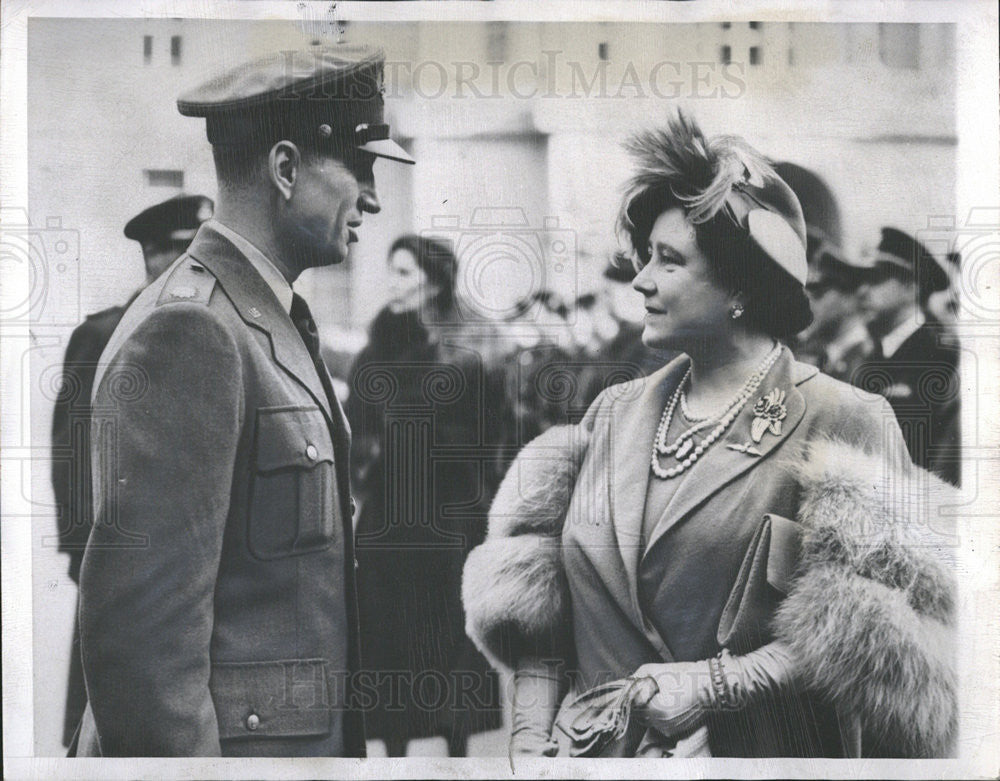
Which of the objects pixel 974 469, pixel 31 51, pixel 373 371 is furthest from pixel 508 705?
pixel 31 51

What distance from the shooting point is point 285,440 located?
3.31 m

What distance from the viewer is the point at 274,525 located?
130 inches

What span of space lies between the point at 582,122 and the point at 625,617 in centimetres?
164

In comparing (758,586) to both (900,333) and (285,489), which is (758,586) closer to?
(900,333)

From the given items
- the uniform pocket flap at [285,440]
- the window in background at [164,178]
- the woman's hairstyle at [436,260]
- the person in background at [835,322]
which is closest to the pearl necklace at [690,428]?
the person in background at [835,322]

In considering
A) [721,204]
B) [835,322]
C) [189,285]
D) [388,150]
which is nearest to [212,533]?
[189,285]

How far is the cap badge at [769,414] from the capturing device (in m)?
3.42

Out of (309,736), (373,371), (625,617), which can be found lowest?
(309,736)

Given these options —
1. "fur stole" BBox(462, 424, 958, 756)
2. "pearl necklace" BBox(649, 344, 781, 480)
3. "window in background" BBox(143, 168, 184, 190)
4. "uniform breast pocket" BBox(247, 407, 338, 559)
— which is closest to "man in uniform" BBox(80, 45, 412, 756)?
"uniform breast pocket" BBox(247, 407, 338, 559)

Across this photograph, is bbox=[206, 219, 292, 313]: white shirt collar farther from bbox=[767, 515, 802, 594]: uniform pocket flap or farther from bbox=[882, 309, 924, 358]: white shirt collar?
bbox=[882, 309, 924, 358]: white shirt collar

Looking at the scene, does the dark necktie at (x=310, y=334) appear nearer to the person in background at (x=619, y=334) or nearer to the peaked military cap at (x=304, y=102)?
the peaked military cap at (x=304, y=102)

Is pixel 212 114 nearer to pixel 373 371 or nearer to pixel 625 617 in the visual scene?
pixel 373 371

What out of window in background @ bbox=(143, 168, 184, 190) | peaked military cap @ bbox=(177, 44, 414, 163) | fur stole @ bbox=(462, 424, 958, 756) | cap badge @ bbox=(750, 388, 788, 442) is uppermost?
peaked military cap @ bbox=(177, 44, 414, 163)

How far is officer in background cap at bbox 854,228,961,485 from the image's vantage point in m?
3.50
